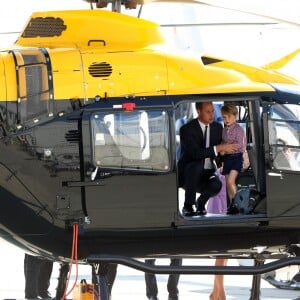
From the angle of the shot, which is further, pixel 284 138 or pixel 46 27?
pixel 46 27

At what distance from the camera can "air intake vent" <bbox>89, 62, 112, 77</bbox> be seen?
33.0ft

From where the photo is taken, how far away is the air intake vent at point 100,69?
1007 centimetres

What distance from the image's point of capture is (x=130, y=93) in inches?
396

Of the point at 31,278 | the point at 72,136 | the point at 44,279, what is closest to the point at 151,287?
the point at 44,279

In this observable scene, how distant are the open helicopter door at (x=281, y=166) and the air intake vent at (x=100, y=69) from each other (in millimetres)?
1449

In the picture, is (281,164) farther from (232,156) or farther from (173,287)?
(173,287)

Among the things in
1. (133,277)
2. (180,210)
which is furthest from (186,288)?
(180,210)

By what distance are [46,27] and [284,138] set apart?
2.38 metres

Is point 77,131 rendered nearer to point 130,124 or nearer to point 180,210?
point 130,124

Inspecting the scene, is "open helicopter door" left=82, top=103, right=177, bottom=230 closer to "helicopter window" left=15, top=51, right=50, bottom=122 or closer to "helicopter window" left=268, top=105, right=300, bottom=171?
"helicopter window" left=15, top=51, right=50, bottom=122

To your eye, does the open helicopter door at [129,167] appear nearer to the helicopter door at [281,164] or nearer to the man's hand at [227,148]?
the man's hand at [227,148]

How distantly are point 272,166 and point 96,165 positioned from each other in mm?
1570

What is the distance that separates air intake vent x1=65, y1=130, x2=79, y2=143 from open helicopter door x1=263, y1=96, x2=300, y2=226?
169 cm

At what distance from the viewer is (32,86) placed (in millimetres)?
9875
